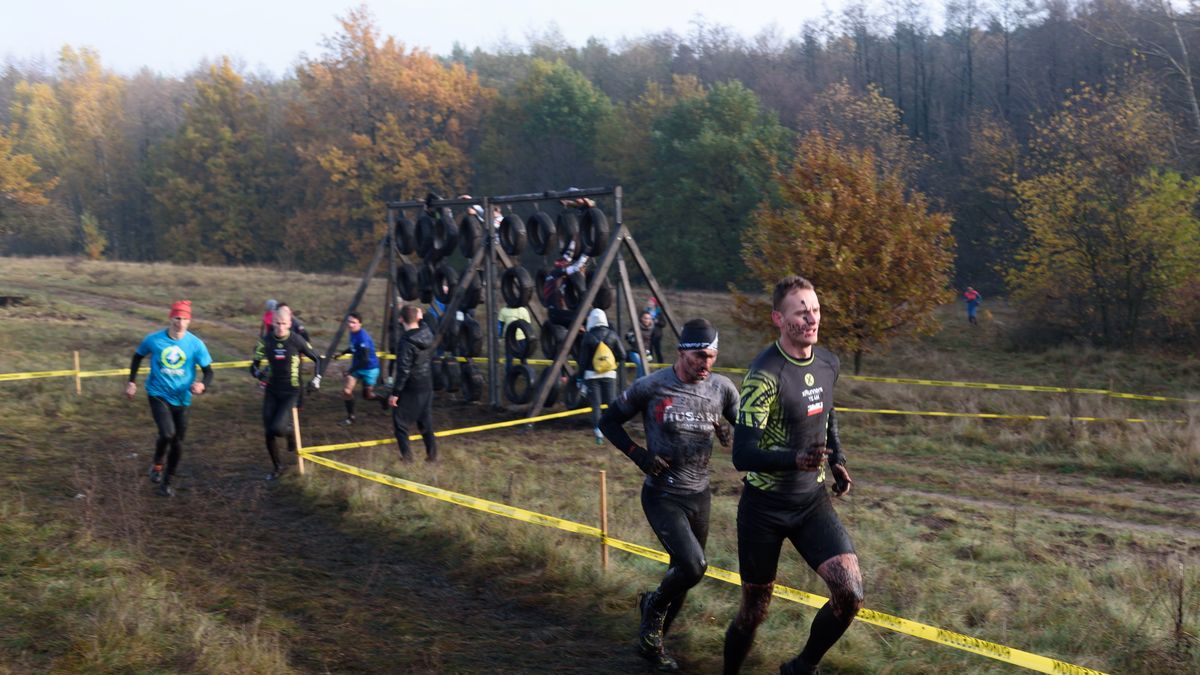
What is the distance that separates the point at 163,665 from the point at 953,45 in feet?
242

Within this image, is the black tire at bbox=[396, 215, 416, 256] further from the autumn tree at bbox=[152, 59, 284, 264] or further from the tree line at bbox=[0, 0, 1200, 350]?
the autumn tree at bbox=[152, 59, 284, 264]

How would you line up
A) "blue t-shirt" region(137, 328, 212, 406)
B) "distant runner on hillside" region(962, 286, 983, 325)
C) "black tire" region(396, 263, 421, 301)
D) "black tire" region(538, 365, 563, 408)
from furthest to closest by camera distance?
"distant runner on hillside" region(962, 286, 983, 325), "black tire" region(396, 263, 421, 301), "black tire" region(538, 365, 563, 408), "blue t-shirt" region(137, 328, 212, 406)

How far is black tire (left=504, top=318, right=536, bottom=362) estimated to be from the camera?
1716cm

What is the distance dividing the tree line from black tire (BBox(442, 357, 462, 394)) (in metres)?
8.39

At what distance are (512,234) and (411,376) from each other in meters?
6.37

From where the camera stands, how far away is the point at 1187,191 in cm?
2761

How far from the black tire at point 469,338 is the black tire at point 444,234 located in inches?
60.7

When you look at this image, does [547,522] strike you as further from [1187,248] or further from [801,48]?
[801,48]

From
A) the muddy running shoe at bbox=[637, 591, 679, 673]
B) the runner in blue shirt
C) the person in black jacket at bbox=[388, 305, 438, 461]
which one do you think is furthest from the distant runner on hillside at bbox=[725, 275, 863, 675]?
the runner in blue shirt

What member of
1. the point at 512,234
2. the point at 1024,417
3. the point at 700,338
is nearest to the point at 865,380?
the point at 1024,417

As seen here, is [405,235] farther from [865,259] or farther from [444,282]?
[865,259]

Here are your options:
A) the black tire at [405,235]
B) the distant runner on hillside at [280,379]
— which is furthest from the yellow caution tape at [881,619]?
the black tire at [405,235]

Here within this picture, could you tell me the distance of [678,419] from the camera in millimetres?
5906

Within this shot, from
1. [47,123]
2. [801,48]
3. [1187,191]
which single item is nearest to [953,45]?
[801,48]
